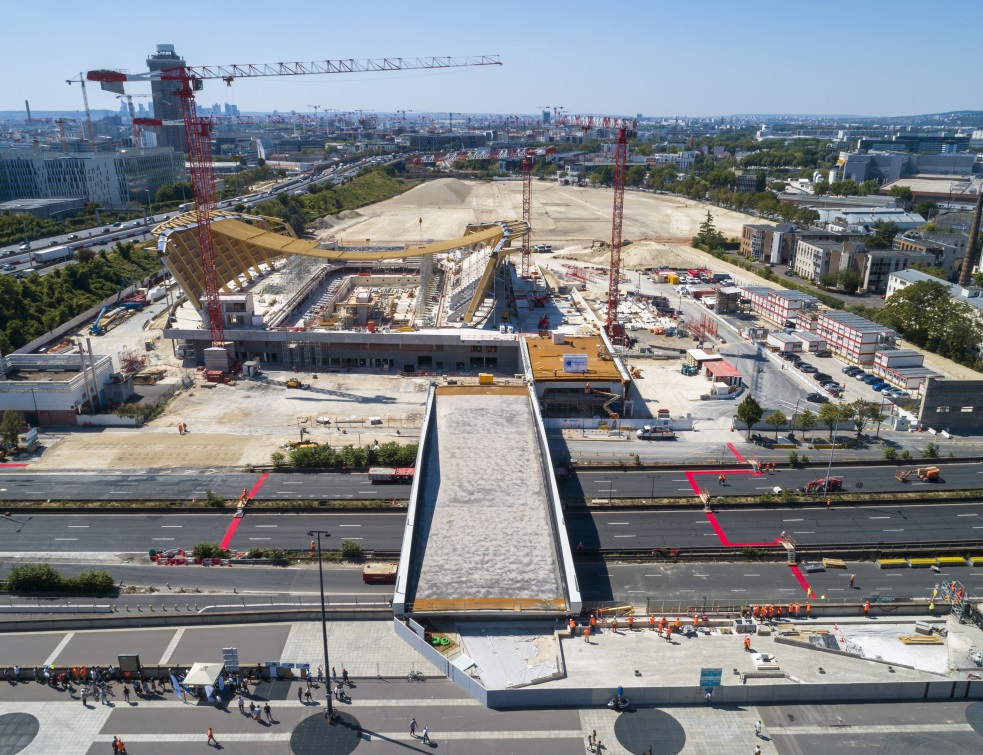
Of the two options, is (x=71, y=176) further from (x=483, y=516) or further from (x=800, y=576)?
(x=800, y=576)

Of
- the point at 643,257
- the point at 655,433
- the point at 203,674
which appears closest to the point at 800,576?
the point at 655,433

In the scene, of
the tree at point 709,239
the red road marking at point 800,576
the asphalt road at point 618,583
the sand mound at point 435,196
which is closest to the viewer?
the asphalt road at point 618,583

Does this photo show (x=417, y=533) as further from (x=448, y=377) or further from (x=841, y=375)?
(x=841, y=375)

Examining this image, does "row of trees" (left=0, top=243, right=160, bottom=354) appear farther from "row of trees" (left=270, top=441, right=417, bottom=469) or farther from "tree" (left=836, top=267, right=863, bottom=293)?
"tree" (left=836, top=267, right=863, bottom=293)

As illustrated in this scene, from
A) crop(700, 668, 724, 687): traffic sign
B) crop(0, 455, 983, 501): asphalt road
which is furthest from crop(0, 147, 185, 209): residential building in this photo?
crop(700, 668, 724, 687): traffic sign

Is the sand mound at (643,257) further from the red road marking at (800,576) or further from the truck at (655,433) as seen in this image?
the red road marking at (800,576)

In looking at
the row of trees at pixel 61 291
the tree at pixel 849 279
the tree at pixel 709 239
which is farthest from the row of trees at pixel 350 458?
the tree at pixel 709 239

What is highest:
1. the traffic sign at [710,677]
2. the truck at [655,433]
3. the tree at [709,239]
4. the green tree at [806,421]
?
the tree at [709,239]
